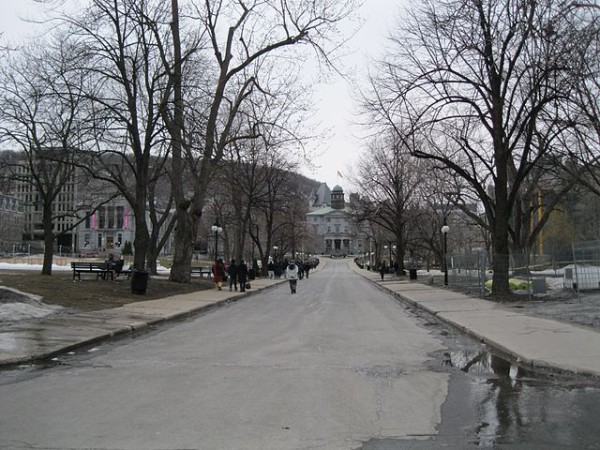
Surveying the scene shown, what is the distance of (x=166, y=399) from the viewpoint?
7.17 metres

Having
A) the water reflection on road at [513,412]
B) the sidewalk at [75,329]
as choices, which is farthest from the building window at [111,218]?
the water reflection on road at [513,412]

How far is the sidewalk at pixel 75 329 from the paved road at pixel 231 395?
2.07 feet

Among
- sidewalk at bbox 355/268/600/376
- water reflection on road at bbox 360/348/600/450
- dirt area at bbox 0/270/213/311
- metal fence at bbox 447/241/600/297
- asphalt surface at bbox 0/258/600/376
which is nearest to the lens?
water reflection on road at bbox 360/348/600/450

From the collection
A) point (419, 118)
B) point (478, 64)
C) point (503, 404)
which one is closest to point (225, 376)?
point (503, 404)

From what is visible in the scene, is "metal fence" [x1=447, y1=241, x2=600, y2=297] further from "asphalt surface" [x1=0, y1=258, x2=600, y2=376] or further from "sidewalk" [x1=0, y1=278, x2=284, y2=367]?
"sidewalk" [x1=0, y1=278, x2=284, y2=367]

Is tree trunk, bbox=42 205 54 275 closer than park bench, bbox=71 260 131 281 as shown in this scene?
No

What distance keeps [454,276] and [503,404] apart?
3020 centimetres

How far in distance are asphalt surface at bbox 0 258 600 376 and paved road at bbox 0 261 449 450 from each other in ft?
3.11

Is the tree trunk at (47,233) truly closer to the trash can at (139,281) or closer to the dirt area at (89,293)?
the dirt area at (89,293)

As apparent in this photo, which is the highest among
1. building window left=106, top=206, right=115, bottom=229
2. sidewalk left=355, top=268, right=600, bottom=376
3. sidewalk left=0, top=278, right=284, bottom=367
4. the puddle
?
building window left=106, top=206, right=115, bottom=229

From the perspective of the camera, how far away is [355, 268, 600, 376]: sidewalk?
954 centimetres

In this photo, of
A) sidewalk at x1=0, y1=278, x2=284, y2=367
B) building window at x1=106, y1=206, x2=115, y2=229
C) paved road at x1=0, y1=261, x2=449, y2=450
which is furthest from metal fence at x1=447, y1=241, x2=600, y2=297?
building window at x1=106, y1=206, x2=115, y2=229

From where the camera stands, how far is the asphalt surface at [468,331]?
9891mm

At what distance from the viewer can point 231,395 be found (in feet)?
24.3
